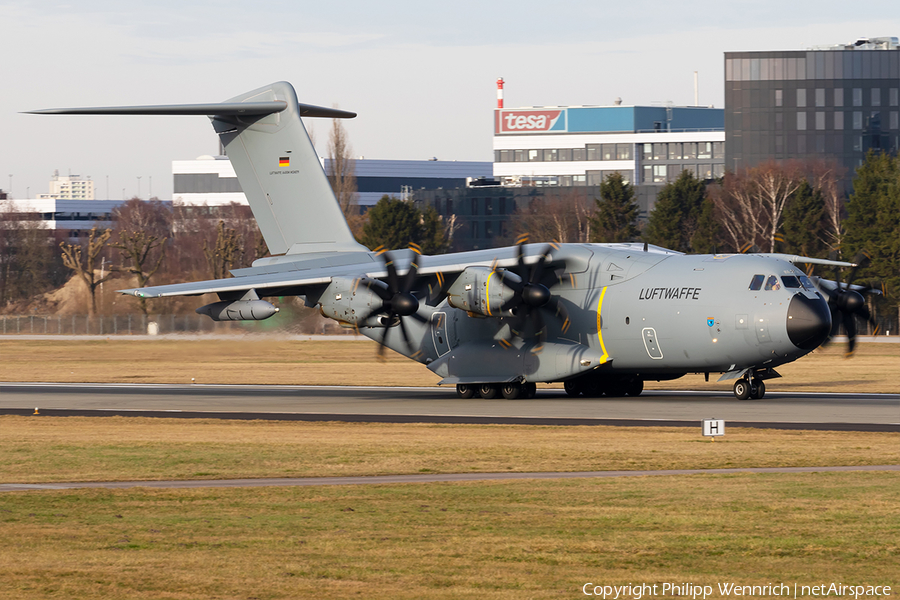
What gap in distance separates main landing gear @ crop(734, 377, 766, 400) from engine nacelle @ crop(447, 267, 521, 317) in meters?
6.77

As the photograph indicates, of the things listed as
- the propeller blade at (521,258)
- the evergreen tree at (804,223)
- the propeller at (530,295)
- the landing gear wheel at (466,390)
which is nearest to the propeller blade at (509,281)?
the propeller at (530,295)

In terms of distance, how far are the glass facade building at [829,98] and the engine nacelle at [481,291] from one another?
99.1m

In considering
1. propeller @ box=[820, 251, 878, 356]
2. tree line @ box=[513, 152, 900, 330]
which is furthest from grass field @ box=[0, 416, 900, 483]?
tree line @ box=[513, 152, 900, 330]

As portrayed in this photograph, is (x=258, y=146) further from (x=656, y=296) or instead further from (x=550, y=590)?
(x=550, y=590)

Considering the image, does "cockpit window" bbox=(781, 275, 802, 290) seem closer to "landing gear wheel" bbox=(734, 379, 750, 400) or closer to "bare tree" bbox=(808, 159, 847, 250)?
"landing gear wheel" bbox=(734, 379, 750, 400)

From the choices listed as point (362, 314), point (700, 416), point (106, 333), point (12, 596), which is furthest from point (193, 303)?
point (12, 596)

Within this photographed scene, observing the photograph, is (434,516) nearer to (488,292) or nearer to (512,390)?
(488,292)

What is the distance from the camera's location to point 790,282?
3095cm

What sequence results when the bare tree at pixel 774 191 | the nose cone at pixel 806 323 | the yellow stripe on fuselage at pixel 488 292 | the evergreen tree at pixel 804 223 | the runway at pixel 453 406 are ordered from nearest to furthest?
the runway at pixel 453 406 → the nose cone at pixel 806 323 → the yellow stripe on fuselage at pixel 488 292 → the evergreen tree at pixel 804 223 → the bare tree at pixel 774 191

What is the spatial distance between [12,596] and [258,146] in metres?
28.5

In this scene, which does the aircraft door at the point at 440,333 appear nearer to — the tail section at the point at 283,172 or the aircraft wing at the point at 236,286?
the tail section at the point at 283,172

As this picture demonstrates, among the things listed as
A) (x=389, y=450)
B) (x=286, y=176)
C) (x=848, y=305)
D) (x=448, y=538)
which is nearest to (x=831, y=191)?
(x=848, y=305)

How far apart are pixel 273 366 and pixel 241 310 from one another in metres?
22.2

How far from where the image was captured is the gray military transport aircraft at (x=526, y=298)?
103 feet
